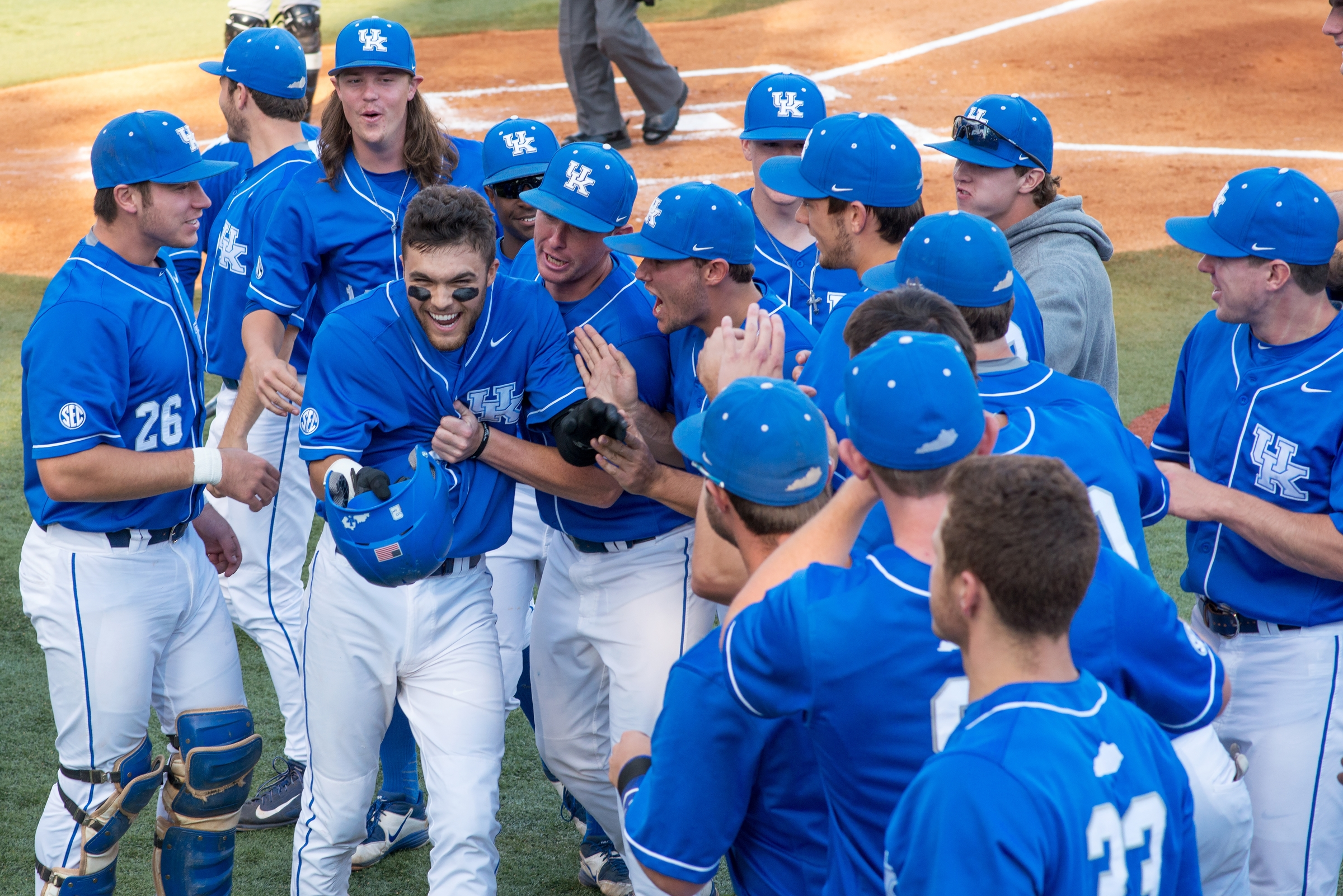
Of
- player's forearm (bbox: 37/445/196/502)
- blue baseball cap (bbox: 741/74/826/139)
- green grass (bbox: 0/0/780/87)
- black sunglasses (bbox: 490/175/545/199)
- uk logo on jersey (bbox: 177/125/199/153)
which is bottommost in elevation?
green grass (bbox: 0/0/780/87)

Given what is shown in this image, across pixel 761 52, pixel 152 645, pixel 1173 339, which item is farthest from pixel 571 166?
pixel 761 52

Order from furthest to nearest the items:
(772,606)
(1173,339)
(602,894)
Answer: (1173,339) → (602,894) → (772,606)

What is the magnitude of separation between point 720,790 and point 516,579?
70.9 inches

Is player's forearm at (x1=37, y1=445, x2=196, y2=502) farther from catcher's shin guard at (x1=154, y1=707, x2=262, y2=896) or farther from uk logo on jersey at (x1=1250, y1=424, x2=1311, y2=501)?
uk logo on jersey at (x1=1250, y1=424, x2=1311, y2=501)

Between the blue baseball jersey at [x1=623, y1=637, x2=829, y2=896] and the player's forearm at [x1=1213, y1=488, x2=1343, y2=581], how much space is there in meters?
1.32

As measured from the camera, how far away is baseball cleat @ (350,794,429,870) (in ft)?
12.0

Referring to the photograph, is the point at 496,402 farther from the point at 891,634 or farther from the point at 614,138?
the point at 614,138

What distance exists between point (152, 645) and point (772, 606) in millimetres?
1909

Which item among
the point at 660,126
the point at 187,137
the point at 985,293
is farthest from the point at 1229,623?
the point at 660,126

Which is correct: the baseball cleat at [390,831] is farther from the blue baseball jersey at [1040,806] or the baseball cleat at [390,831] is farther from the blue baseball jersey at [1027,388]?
the blue baseball jersey at [1040,806]

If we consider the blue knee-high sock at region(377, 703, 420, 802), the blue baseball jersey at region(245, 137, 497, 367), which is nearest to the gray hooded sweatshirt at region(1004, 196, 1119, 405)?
the blue baseball jersey at region(245, 137, 497, 367)

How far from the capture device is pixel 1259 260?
2928 mm

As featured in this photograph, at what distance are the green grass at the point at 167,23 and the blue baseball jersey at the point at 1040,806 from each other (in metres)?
13.1

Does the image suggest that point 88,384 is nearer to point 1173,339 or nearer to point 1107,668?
point 1107,668
